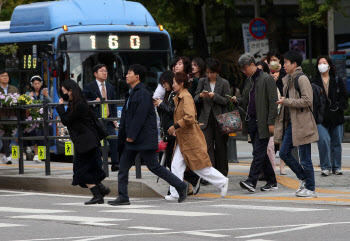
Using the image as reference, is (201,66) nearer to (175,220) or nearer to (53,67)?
(175,220)

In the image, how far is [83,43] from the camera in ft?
61.9

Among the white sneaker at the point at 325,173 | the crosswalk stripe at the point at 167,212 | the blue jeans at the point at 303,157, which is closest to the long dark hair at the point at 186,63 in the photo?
the blue jeans at the point at 303,157

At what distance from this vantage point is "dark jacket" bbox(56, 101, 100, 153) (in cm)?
1155

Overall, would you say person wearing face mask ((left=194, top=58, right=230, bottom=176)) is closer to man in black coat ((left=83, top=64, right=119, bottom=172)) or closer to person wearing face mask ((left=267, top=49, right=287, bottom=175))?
person wearing face mask ((left=267, top=49, right=287, bottom=175))

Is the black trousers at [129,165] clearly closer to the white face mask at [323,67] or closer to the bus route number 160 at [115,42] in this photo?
the white face mask at [323,67]

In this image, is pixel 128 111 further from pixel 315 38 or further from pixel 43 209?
pixel 315 38

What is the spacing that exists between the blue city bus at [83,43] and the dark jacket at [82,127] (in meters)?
6.76

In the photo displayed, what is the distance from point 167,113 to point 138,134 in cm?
71

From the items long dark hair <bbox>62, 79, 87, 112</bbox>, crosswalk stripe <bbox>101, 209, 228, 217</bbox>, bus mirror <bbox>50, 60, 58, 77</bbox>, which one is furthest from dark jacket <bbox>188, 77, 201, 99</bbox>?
bus mirror <bbox>50, 60, 58, 77</bbox>

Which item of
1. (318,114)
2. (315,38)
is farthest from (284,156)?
(315,38)

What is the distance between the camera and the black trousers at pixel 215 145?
40.5ft

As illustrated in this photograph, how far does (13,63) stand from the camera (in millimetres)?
20562

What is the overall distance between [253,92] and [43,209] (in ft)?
9.84

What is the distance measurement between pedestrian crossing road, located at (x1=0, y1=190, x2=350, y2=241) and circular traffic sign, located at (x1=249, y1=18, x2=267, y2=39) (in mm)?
14563
